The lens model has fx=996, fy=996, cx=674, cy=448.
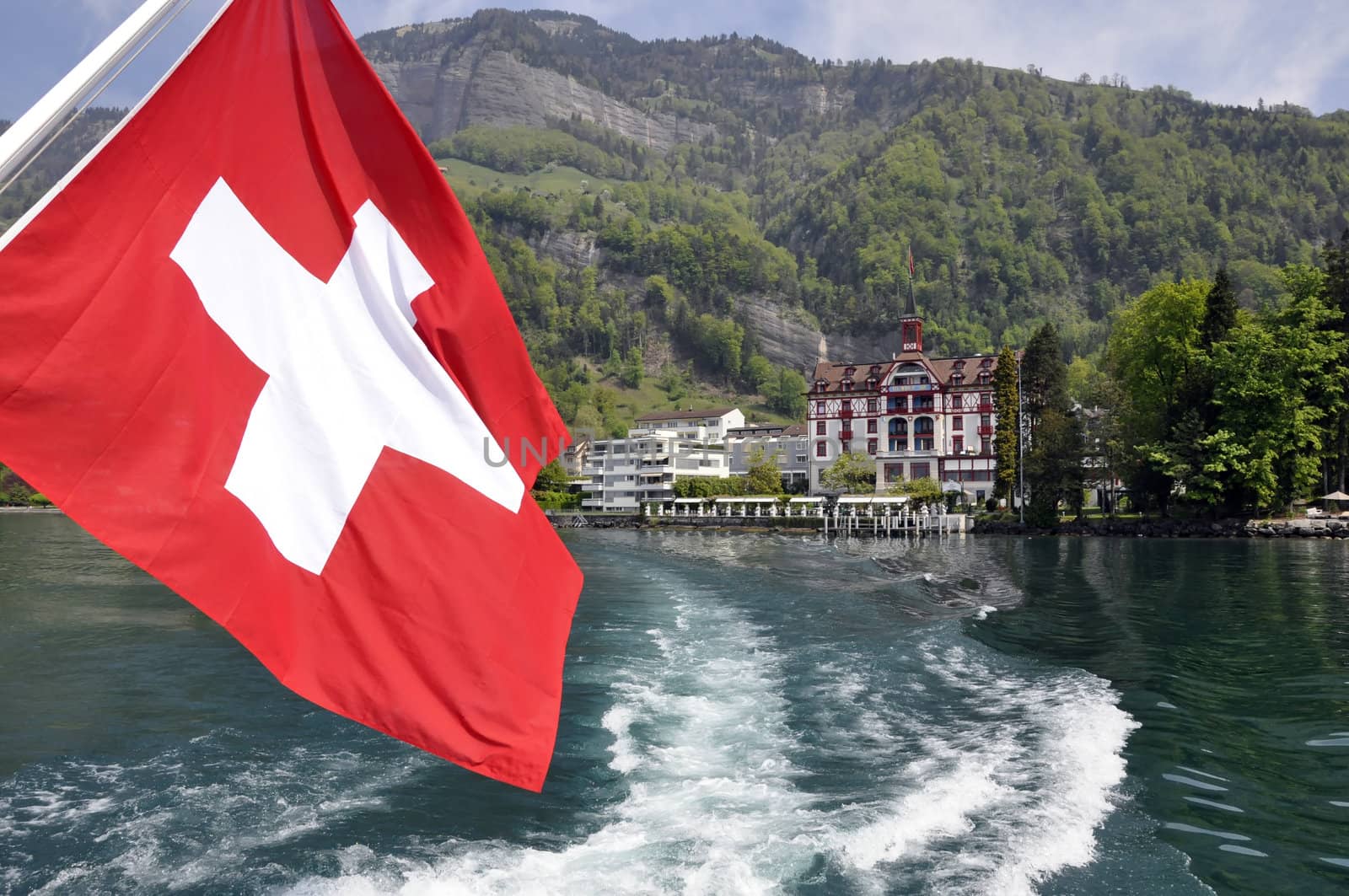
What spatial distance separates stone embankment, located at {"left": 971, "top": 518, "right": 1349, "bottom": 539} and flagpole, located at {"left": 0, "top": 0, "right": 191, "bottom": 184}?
67.0 meters

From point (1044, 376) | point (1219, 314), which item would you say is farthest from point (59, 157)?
point (1044, 376)

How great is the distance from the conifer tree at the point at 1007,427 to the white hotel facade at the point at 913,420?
1050 centimetres

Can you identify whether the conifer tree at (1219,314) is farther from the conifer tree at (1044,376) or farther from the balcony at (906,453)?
the balcony at (906,453)

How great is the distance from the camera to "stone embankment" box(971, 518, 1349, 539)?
58688 mm

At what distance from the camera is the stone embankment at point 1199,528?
193ft

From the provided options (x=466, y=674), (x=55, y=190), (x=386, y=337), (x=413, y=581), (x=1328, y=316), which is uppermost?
(x=1328, y=316)

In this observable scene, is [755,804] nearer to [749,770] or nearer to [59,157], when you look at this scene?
[749,770]

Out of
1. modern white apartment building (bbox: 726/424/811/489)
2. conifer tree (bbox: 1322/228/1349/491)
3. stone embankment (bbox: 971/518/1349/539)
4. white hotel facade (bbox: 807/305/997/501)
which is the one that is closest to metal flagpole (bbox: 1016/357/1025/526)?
stone embankment (bbox: 971/518/1349/539)

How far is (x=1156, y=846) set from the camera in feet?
27.9

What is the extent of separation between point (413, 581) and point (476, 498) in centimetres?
56

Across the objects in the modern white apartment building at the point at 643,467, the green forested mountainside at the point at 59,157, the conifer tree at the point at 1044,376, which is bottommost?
the green forested mountainside at the point at 59,157

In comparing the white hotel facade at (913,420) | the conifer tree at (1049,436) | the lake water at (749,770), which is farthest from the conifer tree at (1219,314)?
the lake water at (749,770)

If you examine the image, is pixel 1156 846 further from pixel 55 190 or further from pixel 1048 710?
pixel 55 190

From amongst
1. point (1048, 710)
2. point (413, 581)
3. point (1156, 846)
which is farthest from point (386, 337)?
point (1048, 710)
